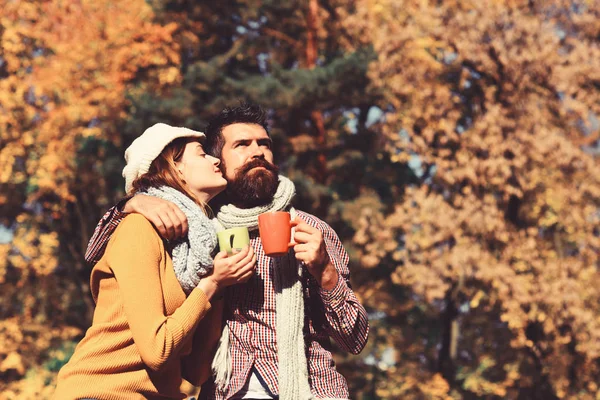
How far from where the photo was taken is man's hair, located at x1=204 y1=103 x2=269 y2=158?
3402 mm

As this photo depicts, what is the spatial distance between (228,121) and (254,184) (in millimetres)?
427

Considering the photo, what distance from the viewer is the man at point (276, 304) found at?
9.04 ft

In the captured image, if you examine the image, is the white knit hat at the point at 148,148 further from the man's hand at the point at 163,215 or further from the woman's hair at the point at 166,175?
the man's hand at the point at 163,215

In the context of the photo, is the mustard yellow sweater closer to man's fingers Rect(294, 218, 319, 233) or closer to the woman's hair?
the woman's hair

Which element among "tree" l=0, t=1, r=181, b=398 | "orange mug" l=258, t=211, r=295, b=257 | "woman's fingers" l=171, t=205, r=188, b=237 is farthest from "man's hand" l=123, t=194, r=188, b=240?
"tree" l=0, t=1, r=181, b=398

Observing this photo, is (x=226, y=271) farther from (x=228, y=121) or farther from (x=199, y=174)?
(x=228, y=121)

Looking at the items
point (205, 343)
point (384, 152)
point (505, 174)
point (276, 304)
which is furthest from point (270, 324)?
point (384, 152)

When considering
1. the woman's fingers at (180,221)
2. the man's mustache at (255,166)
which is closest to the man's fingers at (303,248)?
the woman's fingers at (180,221)

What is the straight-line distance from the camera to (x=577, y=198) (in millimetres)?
12805

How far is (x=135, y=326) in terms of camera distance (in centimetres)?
247

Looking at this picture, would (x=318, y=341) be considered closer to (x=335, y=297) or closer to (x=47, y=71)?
(x=335, y=297)

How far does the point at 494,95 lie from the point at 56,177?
8.60 m

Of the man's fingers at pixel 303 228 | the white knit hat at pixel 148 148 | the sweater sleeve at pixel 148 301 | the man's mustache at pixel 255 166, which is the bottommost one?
the sweater sleeve at pixel 148 301

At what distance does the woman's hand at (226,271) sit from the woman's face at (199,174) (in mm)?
343
